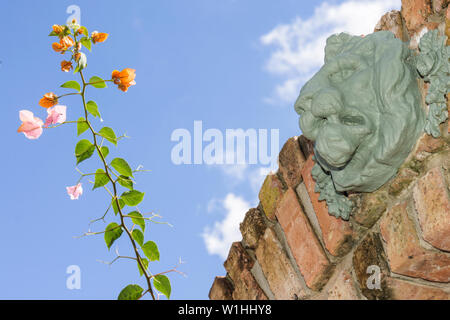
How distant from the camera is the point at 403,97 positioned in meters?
0.95

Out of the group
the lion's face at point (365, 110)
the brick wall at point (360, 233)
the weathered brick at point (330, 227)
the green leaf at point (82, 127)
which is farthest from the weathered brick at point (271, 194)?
the green leaf at point (82, 127)

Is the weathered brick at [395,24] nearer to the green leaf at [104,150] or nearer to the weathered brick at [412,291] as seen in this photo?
the weathered brick at [412,291]

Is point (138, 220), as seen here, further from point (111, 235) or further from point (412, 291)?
point (412, 291)

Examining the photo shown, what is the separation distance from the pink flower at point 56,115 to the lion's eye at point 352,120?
635 millimetres

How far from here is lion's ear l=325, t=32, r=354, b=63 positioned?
1113mm

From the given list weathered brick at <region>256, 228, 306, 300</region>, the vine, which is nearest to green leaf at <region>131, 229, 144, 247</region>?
the vine

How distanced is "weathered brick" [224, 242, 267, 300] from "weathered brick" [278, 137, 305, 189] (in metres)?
0.37

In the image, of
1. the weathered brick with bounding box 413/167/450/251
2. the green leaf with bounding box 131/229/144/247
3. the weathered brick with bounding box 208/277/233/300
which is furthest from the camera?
the weathered brick with bounding box 208/277/233/300

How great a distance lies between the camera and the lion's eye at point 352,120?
0.99 m

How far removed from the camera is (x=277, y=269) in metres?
1.49

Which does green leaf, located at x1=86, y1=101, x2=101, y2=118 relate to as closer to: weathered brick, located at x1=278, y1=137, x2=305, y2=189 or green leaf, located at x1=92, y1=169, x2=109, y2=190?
green leaf, located at x1=92, y1=169, x2=109, y2=190
